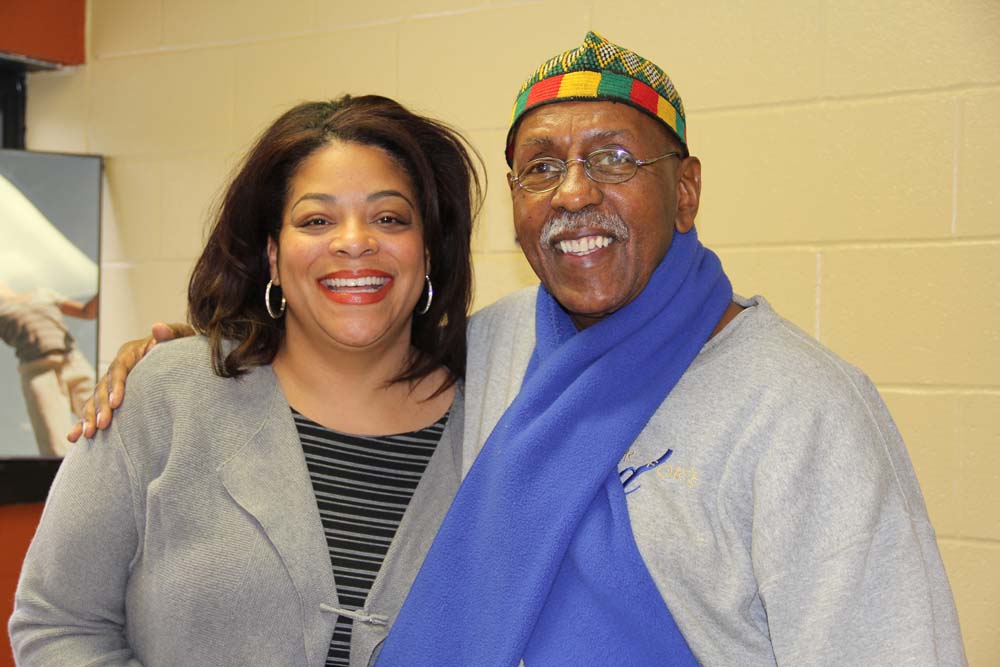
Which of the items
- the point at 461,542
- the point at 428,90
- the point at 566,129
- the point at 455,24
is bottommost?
the point at 461,542

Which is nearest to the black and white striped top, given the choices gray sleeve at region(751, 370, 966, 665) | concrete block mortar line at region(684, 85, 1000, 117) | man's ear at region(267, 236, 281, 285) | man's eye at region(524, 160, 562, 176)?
man's ear at region(267, 236, 281, 285)

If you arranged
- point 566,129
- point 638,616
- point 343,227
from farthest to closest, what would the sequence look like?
1. point 343,227
2. point 566,129
3. point 638,616

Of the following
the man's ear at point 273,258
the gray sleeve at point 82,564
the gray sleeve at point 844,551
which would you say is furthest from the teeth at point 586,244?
the gray sleeve at point 82,564

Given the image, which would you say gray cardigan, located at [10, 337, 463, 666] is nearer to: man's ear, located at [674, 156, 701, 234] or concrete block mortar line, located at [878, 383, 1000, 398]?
man's ear, located at [674, 156, 701, 234]

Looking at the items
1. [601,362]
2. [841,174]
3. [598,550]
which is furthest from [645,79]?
[841,174]

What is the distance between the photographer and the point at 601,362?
1.38 meters

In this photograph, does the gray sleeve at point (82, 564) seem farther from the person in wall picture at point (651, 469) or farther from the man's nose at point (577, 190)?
the man's nose at point (577, 190)

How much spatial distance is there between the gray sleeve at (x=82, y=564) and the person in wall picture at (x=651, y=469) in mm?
80

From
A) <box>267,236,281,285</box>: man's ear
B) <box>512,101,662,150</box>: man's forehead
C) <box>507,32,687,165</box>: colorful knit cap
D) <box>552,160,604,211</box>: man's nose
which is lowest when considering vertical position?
<box>267,236,281,285</box>: man's ear

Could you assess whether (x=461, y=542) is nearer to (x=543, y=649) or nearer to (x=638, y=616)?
(x=543, y=649)

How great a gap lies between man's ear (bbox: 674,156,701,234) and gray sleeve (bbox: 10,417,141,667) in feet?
2.95

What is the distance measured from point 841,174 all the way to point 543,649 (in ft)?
4.57

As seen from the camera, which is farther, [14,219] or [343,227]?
[14,219]

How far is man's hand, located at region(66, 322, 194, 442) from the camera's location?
59.3 inches
